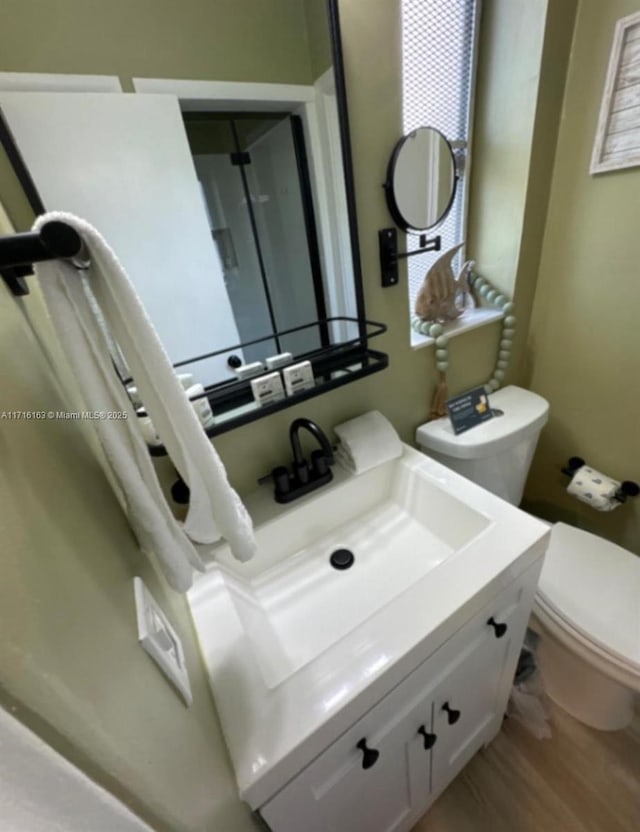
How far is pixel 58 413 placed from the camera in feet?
1.31

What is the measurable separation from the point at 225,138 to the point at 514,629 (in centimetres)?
129

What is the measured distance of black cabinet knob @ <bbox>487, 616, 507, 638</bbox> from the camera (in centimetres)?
76

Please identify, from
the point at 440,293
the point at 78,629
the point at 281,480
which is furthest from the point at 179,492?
the point at 440,293

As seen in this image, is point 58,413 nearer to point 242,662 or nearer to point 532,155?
point 242,662

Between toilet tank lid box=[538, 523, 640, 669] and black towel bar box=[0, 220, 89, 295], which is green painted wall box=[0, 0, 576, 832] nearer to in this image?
black towel bar box=[0, 220, 89, 295]

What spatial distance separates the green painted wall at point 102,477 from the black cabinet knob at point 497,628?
55 cm

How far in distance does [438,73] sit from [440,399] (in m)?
0.93

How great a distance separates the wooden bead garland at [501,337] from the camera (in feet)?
3.76

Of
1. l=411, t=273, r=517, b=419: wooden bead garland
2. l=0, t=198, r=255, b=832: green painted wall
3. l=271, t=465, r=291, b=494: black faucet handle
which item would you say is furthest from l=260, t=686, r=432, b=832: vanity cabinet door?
l=411, t=273, r=517, b=419: wooden bead garland

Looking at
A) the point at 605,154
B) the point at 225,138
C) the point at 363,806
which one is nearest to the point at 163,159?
the point at 225,138

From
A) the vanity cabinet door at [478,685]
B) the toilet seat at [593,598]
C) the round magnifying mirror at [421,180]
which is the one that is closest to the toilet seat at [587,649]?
the toilet seat at [593,598]

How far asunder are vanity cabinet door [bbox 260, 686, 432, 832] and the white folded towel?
0.52 metres

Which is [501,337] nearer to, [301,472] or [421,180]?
[421,180]

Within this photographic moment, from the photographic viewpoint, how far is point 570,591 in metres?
1.07
